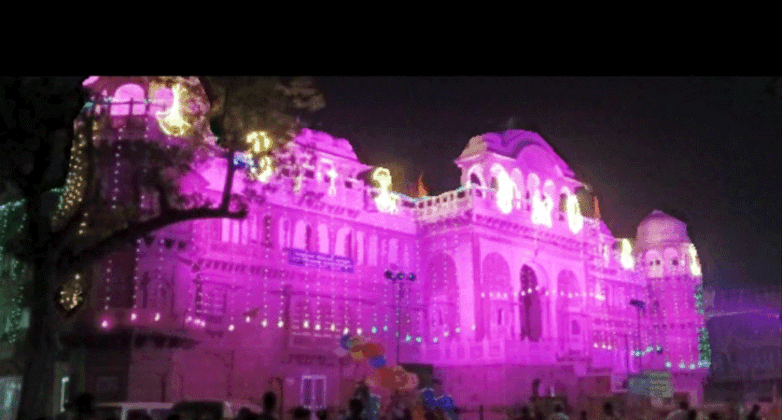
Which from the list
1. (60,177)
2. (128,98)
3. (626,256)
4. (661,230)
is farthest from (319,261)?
(661,230)

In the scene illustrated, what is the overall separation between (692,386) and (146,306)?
79.2 ft

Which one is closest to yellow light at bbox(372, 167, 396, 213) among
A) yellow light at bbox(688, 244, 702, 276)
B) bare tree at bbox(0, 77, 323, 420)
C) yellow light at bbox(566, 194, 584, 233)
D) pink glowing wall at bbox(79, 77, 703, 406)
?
pink glowing wall at bbox(79, 77, 703, 406)

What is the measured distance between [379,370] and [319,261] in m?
5.46

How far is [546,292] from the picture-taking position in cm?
2775

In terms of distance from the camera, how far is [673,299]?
115ft

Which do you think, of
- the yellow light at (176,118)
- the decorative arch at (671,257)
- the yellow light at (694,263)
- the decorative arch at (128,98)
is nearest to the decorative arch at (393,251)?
the yellow light at (176,118)

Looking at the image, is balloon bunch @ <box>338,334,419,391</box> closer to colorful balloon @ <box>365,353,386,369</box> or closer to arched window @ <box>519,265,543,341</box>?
colorful balloon @ <box>365,353,386,369</box>

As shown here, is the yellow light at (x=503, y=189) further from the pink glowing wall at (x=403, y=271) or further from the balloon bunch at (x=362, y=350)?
the balloon bunch at (x=362, y=350)

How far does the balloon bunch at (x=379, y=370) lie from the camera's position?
17812 millimetres

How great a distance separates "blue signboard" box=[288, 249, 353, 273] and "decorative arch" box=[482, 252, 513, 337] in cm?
470

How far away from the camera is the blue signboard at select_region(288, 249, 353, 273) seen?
2227cm

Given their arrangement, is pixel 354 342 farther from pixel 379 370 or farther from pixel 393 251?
pixel 393 251

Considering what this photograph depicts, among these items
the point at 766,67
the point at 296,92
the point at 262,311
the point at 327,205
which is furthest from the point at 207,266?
the point at 766,67

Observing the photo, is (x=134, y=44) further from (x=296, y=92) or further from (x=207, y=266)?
(x=207, y=266)
